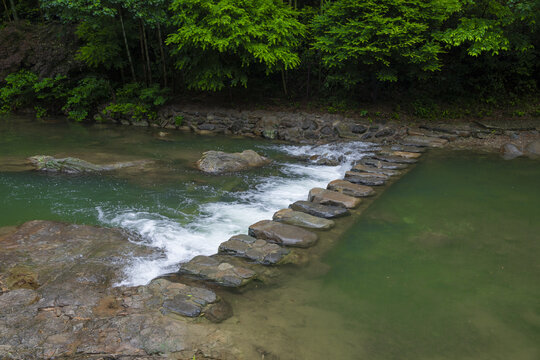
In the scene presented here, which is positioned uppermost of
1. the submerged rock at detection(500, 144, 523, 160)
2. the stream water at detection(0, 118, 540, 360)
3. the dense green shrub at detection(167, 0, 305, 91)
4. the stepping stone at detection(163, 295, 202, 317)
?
the dense green shrub at detection(167, 0, 305, 91)

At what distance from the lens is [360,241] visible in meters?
4.75

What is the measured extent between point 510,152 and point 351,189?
4.34m

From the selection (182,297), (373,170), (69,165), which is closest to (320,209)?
(373,170)

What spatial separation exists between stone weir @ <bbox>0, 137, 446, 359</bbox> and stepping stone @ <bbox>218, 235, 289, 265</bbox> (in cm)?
1

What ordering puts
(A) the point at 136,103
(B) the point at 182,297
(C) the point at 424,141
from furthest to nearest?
(A) the point at 136,103
(C) the point at 424,141
(B) the point at 182,297

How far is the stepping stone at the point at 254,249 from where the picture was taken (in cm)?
424

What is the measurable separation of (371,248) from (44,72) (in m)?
12.7

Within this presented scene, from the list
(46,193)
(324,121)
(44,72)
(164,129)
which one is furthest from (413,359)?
(44,72)

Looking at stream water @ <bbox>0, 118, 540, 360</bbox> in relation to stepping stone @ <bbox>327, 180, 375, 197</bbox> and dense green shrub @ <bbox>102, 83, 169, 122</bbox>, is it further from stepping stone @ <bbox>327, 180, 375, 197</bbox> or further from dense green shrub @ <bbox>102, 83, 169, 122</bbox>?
dense green shrub @ <bbox>102, 83, 169, 122</bbox>

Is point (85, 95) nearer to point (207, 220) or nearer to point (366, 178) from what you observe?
point (207, 220)

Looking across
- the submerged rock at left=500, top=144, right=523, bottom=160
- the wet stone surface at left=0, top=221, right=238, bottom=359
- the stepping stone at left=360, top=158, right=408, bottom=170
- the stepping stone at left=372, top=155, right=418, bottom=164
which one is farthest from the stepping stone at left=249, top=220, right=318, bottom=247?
the submerged rock at left=500, top=144, right=523, bottom=160

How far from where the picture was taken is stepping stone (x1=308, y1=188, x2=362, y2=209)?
18.8 ft

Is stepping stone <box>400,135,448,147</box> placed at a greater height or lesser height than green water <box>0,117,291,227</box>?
lesser

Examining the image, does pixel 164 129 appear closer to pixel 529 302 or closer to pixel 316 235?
pixel 316 235
